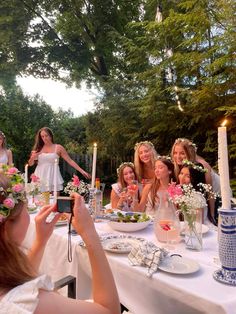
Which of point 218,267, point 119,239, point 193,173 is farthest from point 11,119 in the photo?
point 218,267

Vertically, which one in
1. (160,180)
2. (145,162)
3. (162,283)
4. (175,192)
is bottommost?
(162,283)

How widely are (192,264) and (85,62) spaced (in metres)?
9.77

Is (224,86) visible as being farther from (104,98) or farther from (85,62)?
(85,62)

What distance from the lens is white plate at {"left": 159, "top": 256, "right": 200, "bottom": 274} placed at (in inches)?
48.3

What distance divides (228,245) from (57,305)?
70 centimetres

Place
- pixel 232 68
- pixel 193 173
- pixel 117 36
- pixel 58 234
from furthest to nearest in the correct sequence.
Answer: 1. pixel 117 36
2. pixel 232 68
3. pixel 193 173
4. pixel 58 234

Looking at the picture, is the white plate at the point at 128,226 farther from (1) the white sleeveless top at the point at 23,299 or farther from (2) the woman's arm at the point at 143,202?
(1) the white sleeveless top at the point at 23,299

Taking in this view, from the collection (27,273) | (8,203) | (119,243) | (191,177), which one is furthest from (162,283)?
(191,177)

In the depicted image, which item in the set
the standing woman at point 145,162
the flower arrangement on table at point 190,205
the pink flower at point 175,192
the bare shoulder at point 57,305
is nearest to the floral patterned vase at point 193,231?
the flower arrangement on table at point 190,205

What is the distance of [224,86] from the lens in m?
5.38

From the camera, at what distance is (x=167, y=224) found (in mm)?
1623

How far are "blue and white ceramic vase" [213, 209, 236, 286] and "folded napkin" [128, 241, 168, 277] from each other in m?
0.27

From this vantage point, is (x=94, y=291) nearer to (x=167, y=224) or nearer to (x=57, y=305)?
(x=57, y=305)

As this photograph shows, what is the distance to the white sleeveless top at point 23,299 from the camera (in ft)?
2.44
